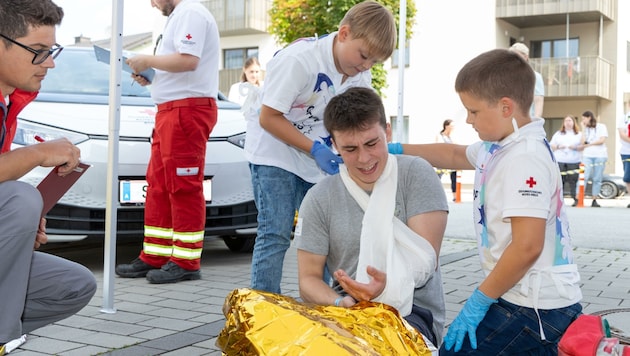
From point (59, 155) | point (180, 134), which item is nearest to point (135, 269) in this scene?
point (180, 134)

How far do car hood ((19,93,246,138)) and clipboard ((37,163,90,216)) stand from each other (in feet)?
7.83

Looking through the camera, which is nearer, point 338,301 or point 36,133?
point 338,301

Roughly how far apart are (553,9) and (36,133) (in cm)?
2466

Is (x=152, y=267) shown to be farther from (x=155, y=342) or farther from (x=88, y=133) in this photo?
(x=155, y=342)

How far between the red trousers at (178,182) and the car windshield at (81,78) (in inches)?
43.6

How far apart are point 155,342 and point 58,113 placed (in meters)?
2.19

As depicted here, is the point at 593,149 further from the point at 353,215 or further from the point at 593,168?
the point at 353,215

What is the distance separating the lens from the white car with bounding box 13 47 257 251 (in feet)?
16.5

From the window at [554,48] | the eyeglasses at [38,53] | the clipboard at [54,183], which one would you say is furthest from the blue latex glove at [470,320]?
the window at [554,48]

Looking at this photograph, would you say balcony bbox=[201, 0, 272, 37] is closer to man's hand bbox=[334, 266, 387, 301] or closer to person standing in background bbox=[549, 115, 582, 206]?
person standing in background bbox=[549, 115, 582, 206]

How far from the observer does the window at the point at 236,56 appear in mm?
32406

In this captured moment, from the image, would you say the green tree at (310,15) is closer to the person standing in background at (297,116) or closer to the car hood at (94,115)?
the car hood at (94,115)

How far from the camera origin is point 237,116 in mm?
5980

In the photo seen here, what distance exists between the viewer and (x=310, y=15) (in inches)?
877
